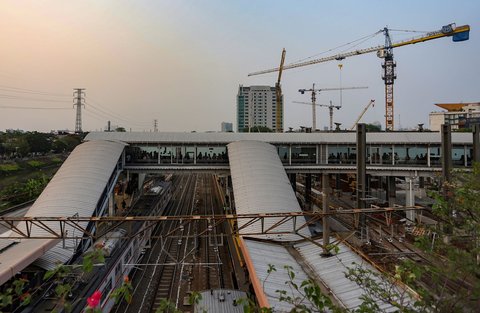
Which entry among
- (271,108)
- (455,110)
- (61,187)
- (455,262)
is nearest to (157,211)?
(61,187)

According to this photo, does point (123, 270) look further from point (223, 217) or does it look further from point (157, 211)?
point (157, 211)

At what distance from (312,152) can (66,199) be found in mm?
24957

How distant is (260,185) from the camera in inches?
964

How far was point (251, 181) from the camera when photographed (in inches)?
982

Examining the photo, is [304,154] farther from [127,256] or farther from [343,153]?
[127,256]

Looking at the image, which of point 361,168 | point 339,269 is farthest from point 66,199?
point 361,168

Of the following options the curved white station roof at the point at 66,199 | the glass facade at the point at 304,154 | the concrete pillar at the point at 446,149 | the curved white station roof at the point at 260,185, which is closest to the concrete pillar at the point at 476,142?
the concrete pillar at the point at 446,149

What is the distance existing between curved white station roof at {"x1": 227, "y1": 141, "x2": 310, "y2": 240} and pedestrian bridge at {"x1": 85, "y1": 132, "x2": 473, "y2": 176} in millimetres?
5428

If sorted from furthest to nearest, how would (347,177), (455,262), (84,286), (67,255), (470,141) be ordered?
1. (347,177)
2. (470,141)
3. (67,255)
4. (84,286)
5. (455,262)

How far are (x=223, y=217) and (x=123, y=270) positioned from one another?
11198mm

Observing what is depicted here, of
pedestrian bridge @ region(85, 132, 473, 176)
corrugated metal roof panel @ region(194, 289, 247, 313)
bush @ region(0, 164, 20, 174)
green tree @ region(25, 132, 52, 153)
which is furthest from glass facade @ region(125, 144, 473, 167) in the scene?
green tree @ region(25, 132, 52, 153)

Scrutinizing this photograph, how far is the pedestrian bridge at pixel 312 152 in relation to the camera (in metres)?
34.1

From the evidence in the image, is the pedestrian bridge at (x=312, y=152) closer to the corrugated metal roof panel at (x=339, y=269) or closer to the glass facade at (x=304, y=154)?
the glass facade at (x=304, y=154)

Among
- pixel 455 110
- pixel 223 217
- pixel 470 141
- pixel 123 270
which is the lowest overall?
pixel 123 270
